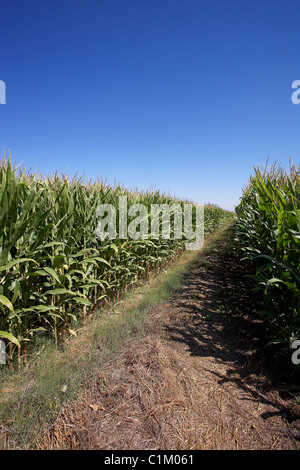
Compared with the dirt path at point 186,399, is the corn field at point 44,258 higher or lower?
higher

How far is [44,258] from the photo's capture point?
6.69 ft

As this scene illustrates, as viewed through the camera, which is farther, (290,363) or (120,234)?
(120,234)

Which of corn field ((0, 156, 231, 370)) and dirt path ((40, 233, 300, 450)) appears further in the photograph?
corn field ((0, 156, 231, 370))

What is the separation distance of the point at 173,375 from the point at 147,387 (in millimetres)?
295

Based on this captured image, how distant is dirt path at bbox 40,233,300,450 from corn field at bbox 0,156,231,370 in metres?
0.79

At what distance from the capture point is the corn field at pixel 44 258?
1836 mm

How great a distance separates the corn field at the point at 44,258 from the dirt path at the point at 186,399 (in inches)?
31.3

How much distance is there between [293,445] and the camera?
1.42m

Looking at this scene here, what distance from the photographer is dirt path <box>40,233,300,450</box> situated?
1.46 m

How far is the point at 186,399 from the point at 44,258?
1.77 metres

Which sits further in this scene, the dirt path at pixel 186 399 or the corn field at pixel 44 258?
the corn field at pixel 44 258

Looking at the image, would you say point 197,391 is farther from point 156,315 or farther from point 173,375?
point 156,315
